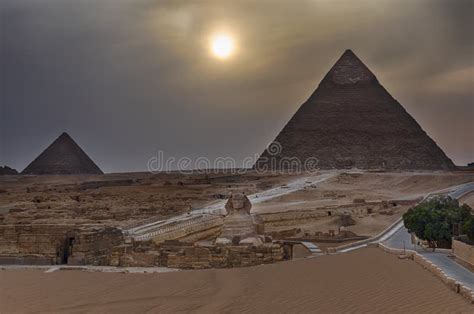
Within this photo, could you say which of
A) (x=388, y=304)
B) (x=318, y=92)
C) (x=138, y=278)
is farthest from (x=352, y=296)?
(x=318, y=92)

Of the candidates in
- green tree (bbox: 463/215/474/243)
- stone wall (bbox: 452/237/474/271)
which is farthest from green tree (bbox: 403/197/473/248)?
stone wall (bbox: 452/237/474/271)

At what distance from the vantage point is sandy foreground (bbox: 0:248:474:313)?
33.0ft

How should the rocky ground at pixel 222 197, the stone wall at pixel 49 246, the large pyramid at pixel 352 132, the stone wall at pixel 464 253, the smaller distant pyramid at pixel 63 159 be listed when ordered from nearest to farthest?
1. the stone wall at pixel 464 253
2. the stone wall at pixel 49 246
3. the rocky ground at pixel 222 197
4. the smaller distant pyramid at pixel 63 159
5. the large pyramid at pixel 352 132

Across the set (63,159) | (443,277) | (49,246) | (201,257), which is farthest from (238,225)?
(63,159)

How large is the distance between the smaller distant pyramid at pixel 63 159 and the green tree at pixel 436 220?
3921 inches

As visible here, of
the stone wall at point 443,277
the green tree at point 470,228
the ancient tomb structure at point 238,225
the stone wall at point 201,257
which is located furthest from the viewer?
the green tree at point 470,228

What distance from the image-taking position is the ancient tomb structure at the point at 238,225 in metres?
16.0

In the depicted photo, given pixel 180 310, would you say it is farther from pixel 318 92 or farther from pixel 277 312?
pixel 318 92

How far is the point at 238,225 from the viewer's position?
54.4ft

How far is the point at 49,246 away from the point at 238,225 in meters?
4.38

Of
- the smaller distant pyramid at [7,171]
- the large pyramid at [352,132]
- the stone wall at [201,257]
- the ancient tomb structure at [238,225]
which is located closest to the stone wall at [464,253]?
the stone wall at [201,257]

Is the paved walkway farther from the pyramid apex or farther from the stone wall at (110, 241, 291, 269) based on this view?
the pyramid apex

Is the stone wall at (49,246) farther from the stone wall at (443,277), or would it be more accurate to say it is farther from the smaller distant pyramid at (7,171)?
the smaller distant pyramid at (7,171)

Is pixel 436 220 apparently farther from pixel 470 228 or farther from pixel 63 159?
pixel 63 159
